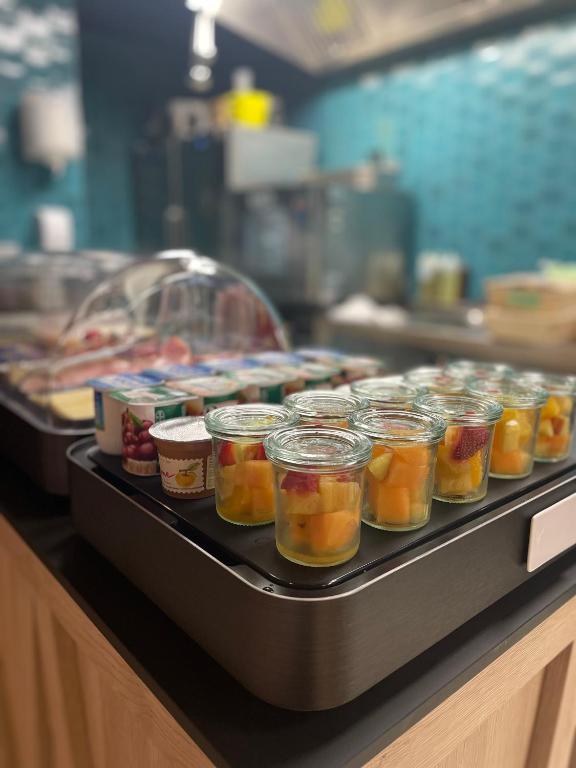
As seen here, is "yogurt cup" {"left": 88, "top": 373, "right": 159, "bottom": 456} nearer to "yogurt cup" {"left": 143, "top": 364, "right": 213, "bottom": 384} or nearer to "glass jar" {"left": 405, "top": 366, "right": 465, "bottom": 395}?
"yogurt cup" {"left": 143, "top": 364, "right": 213, "bottom": 384}

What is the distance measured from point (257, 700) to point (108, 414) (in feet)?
1.42

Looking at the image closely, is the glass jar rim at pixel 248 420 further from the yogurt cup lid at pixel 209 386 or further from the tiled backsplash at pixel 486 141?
the tiled backsplash at pixel 486 141

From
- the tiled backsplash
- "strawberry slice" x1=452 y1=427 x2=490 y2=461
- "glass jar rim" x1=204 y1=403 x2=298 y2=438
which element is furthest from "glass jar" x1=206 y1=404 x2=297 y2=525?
the tiled backsplash

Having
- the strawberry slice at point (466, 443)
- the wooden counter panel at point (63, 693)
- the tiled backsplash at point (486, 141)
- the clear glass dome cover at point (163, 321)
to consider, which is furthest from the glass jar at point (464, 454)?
the tiled backsplash at point (486, 141)

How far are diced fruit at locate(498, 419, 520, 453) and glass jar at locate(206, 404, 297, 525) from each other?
1.00 feet

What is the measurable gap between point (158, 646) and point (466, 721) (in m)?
0.33

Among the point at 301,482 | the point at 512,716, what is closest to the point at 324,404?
the point at 301,482

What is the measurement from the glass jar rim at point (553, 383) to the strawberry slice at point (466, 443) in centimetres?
22

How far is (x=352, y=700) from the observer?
58cm

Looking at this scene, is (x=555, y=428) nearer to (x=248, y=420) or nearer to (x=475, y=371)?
(x=475, y=371)

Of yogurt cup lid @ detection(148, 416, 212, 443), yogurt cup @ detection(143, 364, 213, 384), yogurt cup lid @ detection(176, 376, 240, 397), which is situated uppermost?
yogurt cup lid @ detection(176, 376, 240, 397)

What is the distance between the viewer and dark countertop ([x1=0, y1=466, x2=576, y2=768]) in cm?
53

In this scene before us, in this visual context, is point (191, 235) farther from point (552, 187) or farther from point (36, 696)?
point (36, 696)

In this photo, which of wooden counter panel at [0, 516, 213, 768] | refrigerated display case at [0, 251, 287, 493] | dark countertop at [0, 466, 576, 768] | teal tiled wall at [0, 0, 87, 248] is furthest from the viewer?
teal tiled wall at [0, 0, 87, 248]
